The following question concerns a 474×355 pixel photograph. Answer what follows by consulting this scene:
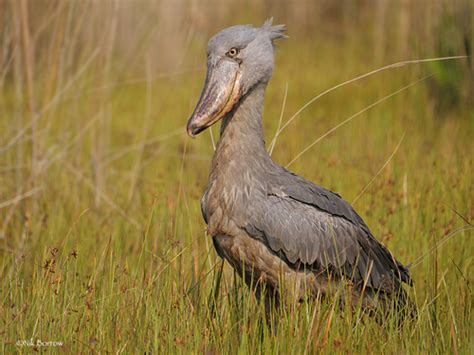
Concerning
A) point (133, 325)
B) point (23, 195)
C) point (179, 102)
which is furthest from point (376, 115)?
point (133, 325)

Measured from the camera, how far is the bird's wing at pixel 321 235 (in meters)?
3.66

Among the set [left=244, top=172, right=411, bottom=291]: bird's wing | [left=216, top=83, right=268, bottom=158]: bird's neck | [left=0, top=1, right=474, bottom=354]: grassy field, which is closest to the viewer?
[left=0, top=1, right=474, bottom=354]: grassy field

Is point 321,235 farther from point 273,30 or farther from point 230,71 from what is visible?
point 273,30

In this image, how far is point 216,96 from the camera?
3.70 meters

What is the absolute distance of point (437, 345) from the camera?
3.36 m

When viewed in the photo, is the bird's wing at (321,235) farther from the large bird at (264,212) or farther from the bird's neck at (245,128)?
the bird's neck at (245,128)

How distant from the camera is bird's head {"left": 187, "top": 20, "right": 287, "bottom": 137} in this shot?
→ 12.1 feet

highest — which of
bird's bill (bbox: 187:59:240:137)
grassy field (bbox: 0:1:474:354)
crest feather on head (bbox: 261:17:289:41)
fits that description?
crest feather on head (bbox: 261:17:289:41)

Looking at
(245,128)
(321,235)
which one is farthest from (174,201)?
(321,235)

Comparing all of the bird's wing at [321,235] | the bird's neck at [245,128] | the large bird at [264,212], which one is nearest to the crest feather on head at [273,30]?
the large bird at [264,212]

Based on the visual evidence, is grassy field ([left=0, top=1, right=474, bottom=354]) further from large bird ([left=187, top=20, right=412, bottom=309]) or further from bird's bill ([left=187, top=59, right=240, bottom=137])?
bird's bill ([left=187, top=59, right=240, bottom=137])

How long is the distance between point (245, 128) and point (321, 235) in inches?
20.9

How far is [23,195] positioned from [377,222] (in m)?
1.87

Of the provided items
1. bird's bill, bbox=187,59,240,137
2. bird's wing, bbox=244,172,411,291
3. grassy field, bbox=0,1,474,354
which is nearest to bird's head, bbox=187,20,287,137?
bird's bill, bbox=187,59,240,137
